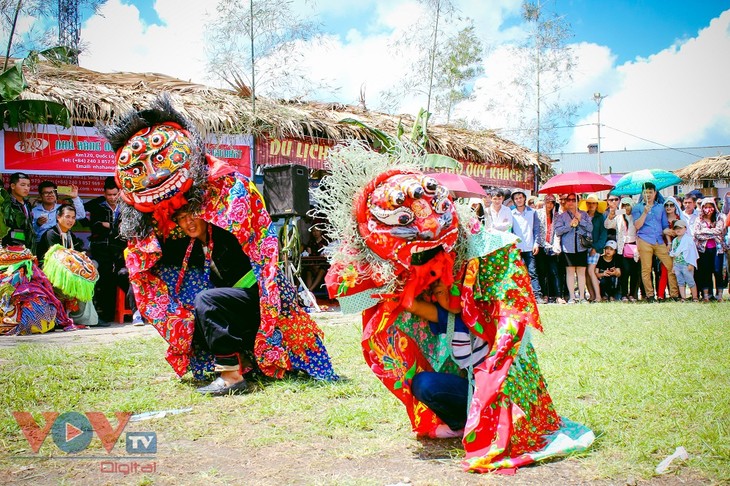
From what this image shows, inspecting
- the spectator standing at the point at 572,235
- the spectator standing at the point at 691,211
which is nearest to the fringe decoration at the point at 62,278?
the spectator standing at the point at 572,235

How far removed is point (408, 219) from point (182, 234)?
2235 millimetres

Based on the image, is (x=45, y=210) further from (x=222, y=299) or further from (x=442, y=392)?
(x=442, y=392)

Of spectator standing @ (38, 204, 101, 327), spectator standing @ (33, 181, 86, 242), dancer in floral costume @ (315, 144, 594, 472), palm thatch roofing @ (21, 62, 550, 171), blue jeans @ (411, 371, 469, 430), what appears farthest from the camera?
palm thatch roofing @ (21, 62, 550, 171)

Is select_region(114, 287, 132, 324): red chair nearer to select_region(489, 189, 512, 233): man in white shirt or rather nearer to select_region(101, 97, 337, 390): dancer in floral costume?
select_region(101, 97, 337, 390): dancer in floral costume

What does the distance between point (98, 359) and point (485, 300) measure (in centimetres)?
397

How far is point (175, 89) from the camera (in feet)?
33.7

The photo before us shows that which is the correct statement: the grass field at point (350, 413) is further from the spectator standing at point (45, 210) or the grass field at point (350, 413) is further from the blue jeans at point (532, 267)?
the blue jeans at point (532, 267)

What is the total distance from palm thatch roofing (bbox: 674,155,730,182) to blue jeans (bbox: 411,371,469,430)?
19.6m

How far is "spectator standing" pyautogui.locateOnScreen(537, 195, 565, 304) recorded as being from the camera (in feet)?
34.0

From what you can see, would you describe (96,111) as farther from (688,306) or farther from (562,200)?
(688,306)

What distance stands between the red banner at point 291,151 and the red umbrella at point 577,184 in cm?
404

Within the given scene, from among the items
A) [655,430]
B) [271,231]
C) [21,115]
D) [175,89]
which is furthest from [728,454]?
[175,89]

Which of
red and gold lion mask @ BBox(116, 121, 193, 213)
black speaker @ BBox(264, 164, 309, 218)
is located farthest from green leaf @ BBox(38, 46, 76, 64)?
red and gold lion mask @ BBox(116, 121, 193, 213)

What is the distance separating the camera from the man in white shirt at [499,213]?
9.88m
